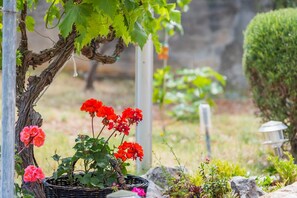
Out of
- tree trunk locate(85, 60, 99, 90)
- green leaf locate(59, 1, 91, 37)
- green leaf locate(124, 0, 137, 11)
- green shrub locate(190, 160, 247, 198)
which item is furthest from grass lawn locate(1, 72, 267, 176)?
green leaf locate(59, 1, 91, 37)

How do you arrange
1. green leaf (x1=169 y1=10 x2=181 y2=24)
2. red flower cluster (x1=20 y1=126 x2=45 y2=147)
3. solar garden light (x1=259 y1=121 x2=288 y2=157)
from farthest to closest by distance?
solar garden light (x1=259 y1=121 x2=288 y2=157)
green leaf (x1=169 y1=10 x2=181 y2=24)
red flower cluster (x1=20 y1=126 x2=45 y2=147)

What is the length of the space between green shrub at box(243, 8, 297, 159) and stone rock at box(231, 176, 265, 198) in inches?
86.6

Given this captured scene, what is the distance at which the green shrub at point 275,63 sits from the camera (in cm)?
660

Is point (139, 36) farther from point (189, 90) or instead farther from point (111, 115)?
point (189, 90)

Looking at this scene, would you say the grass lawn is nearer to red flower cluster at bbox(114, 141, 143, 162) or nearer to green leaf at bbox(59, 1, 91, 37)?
red flower cluster at bbox(114, 141, 143, 162)

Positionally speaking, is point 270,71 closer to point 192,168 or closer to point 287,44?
point 287,44

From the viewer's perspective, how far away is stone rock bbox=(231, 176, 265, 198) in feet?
15.0

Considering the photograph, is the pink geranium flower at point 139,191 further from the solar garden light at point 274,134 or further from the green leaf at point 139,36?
the solar garden light at point 274,134

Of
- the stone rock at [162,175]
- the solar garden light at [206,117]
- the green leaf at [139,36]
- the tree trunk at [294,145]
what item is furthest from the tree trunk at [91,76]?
the green leaf at [139,36]

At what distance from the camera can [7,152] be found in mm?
3086

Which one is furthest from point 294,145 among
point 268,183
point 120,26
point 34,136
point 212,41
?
point 212,41

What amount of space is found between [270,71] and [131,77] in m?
6.12

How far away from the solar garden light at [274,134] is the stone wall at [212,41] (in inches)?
240

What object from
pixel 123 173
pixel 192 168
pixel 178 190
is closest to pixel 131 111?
pixel 123 173
